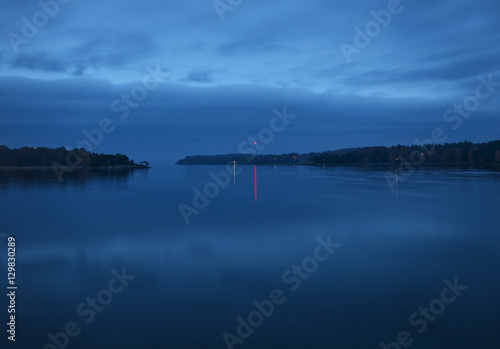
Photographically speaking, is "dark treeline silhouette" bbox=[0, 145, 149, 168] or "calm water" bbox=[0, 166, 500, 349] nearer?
"calm water" bbox=[0, 166, 500, 349]

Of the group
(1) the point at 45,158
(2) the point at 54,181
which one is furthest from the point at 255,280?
(1) the point at 45,158

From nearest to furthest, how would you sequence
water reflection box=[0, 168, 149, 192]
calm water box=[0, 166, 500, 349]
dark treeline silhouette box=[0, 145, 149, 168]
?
calm water box=[0, 166, 500, 349] < water reflection box=[0, 168, 149, 192] < dark treeline silhouette box=[0, 145, 149, 168]

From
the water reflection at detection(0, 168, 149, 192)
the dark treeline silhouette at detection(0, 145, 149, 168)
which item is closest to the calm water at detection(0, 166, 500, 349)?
the water reflection at detection(0, 168, 149, 192)

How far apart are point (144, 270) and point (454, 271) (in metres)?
5.97

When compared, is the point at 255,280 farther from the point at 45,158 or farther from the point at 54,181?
the point at 45,158

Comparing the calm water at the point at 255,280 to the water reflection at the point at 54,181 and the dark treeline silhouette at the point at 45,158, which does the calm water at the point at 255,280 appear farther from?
the dark treeline silhouette at the point at 45,158

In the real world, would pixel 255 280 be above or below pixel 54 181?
below

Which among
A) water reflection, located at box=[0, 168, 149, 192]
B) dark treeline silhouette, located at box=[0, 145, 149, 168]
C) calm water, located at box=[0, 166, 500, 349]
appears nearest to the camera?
calm water, located at box=[0, 166, 500, 349]

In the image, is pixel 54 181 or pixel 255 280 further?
pixel 54 181

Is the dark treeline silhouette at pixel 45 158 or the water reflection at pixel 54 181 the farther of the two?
the dark treeline silhouette at pixel 45 158

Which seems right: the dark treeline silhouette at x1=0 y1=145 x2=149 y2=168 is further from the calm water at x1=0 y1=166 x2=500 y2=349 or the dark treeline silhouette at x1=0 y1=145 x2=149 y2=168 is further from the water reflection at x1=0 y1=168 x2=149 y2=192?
the calm water at x1=0 y1=166 x2=500 y2=349

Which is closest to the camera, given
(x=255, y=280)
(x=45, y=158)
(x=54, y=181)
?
(x=255, y=280)

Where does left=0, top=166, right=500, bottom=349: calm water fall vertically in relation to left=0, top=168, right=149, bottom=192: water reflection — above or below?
below

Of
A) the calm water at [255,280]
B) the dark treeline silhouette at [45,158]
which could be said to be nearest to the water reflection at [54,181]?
the calm water at [255,280]
